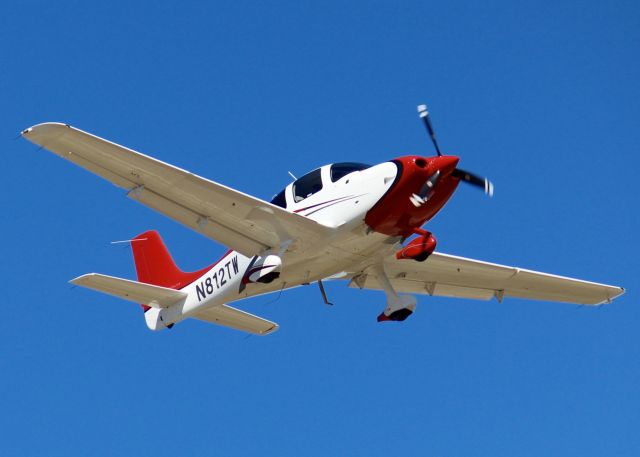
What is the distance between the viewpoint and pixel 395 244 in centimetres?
2258

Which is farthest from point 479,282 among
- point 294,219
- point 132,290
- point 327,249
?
point 132,290

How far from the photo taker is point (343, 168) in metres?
22.1

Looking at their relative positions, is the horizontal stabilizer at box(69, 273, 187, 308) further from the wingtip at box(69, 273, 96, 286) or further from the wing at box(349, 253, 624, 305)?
the wing at box(349, 253, 624, 305)

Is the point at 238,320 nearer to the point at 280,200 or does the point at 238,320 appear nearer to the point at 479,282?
the point at 280,200

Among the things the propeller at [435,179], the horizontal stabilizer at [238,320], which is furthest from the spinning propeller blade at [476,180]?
the horizontal stabilizer at [238,320]

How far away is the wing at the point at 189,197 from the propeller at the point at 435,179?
2.10 metres

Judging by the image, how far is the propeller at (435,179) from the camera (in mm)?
21031

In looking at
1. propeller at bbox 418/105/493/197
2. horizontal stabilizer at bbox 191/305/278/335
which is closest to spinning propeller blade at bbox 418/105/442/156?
propeller at bbox 418/105/493/197

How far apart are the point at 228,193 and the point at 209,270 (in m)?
4.12

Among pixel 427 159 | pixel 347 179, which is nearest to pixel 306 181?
pixel 347 179

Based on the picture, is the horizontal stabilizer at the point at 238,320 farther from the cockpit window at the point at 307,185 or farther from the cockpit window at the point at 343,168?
the cockpit window at the point at 343,168

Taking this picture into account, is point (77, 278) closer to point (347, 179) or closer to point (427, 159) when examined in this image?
point (347, 179)

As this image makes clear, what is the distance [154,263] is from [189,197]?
654 cm

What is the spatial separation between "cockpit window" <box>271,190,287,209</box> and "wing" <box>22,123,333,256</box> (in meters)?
0.95
